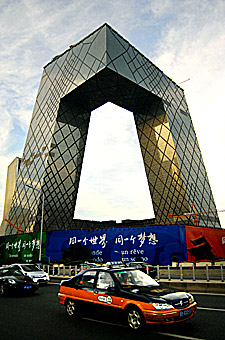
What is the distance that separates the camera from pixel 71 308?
8.19 metres

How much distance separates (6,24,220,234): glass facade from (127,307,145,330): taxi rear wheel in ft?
137

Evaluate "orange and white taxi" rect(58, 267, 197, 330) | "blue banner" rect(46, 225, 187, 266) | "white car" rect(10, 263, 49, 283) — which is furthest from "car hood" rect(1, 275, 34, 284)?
"blue banner" rect(46, 225, 187, 266)

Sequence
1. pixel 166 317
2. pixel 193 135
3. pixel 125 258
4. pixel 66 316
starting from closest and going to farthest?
pixel 166 317 → pixel 66 316 → pixel 125 258 → pixel 193 135

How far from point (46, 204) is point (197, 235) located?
26536 mm

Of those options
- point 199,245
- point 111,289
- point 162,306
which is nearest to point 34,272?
point 111,289

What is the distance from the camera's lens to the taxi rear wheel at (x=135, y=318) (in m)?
6.33

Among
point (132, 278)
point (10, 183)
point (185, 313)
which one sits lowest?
point (185, 313)

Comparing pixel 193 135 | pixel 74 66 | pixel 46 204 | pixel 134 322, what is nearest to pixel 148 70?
pixel 74 66

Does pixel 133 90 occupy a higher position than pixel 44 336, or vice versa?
pixel 133 90

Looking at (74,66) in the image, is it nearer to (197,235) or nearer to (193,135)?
(193,135)

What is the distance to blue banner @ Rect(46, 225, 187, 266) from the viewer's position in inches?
1198

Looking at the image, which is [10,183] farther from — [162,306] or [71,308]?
[162,306]

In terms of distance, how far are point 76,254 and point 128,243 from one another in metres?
6.44

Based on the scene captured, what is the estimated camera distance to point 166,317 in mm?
6004
